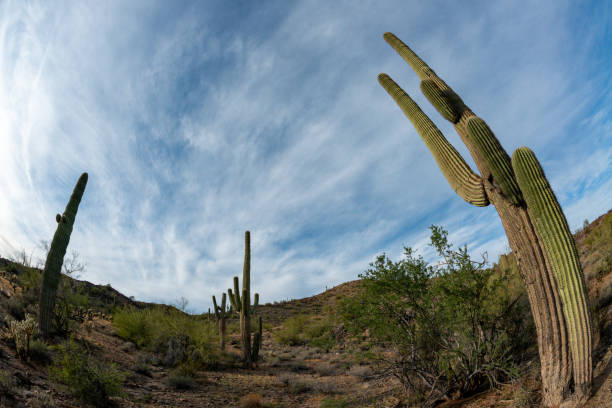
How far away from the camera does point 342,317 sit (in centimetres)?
773

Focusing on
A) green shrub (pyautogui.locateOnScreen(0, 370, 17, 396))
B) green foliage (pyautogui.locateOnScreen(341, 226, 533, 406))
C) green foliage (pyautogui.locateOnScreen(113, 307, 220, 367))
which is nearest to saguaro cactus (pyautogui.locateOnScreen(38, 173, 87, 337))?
green foliage (pyautogui.locateOnScreen(113, 307, 220, 367))

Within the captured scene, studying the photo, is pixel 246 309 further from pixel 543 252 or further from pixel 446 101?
pixel 543 252

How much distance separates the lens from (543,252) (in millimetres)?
5336

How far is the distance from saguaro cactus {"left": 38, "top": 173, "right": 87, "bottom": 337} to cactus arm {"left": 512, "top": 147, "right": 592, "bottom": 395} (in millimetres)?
12734

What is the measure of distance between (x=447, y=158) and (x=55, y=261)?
1195 centimetres

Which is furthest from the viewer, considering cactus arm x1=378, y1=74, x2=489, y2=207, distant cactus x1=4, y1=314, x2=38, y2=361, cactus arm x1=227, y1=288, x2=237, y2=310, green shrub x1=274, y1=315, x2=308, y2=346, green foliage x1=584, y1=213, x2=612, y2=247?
green shrub x1=274, y1=315, x2=308, y2=346

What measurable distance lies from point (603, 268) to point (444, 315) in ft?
13.2

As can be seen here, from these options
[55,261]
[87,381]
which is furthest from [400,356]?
[55,261]

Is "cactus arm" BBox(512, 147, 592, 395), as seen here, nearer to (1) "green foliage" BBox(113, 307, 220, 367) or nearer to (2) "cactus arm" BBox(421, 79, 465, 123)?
(2) "cactus arm" BBox(421, 79, 465, 123)

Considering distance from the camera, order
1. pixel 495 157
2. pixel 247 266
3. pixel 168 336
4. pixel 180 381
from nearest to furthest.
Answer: pixel 495 157
pixel 180 381
pixel 168 336
pixel 247 266

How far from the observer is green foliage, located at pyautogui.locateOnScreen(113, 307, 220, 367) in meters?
13.7

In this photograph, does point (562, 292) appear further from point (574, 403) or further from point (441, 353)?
point (441, 353)

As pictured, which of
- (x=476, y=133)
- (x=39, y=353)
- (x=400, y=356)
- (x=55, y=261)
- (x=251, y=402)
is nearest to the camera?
(x=476, y=133)

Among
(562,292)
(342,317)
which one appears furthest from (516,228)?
(342,317)
